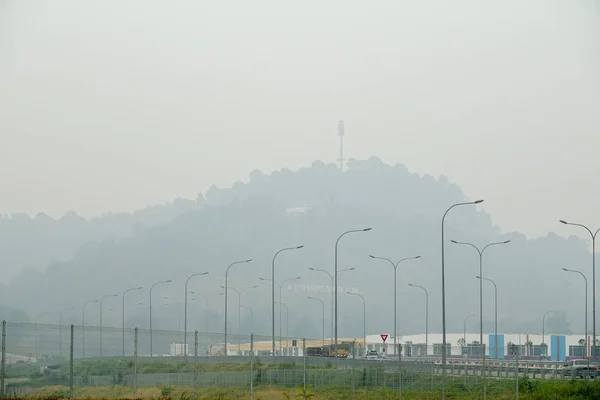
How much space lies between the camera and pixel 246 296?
164 m

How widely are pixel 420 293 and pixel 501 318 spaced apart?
1594 centimetres

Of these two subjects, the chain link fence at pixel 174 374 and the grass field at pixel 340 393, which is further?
the grass field at pixel 340 393

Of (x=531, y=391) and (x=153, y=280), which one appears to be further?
(x=153, y=280)

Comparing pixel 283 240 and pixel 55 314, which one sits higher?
pixel 283 240

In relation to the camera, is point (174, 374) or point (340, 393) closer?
point (174, 374)

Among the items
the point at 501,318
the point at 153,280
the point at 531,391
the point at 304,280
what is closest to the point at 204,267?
the point at 153,280

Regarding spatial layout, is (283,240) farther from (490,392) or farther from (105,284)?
(490,392)

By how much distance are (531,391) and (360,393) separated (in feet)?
20.3

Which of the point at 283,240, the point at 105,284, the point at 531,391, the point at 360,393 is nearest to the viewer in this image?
the point at 360,393

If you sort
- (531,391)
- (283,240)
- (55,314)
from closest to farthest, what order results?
(531,391) → (55,314) → (283,240)

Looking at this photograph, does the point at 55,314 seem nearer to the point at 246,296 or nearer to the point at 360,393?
the point at 246,296

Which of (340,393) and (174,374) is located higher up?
(174,374)

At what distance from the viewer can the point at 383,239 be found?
182 m

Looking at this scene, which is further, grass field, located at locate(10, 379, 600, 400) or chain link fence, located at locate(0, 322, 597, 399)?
grass field, located at locate(10, 379, 600, 400)
